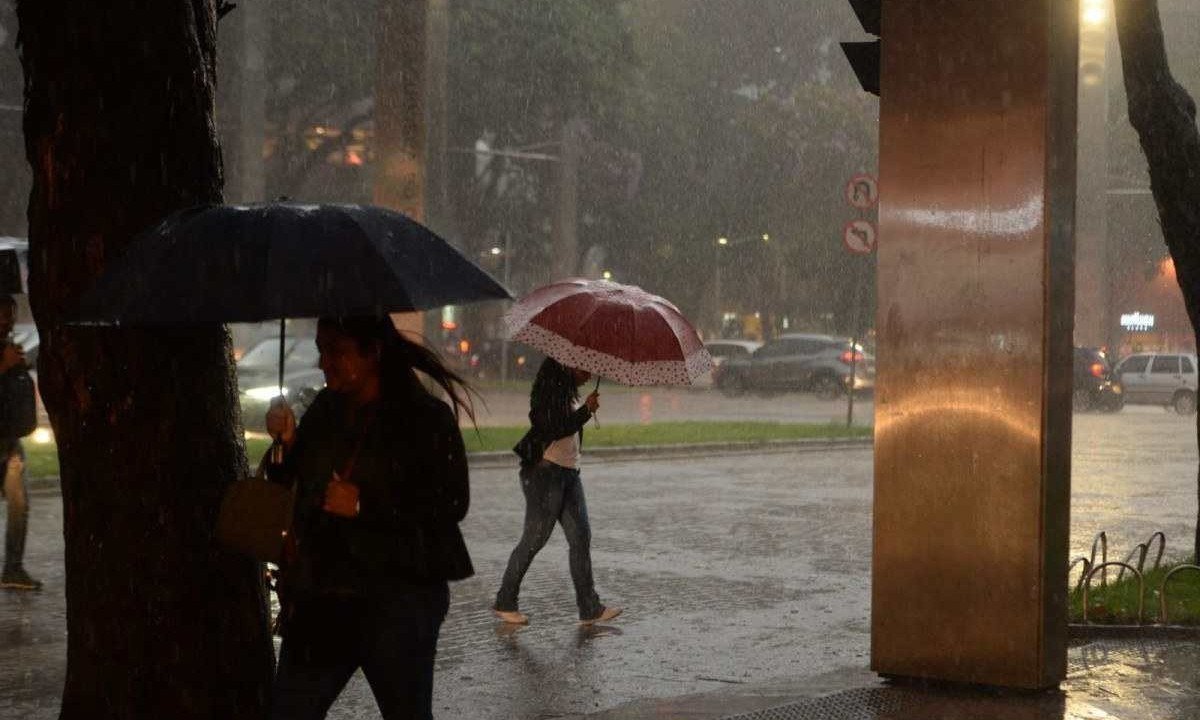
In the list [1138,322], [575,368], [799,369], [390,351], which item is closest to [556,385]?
[575,368]

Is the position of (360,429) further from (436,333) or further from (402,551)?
(436,333)

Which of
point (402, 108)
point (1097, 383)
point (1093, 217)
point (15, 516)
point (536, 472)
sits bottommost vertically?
point (15, 516)

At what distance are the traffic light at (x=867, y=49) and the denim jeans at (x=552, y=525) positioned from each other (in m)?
2.66

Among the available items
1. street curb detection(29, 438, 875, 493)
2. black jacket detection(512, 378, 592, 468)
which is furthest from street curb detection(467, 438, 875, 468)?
black jacket detection(512, 378, 592, 468)

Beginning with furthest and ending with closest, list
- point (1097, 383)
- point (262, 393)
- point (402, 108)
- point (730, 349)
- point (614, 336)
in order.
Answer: point (730, 349), point (1097, 383), point (262, 393), point (402, 108), point (614, 336)

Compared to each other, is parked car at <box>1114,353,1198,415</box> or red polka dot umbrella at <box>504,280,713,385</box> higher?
red polka dot umbrella at <box>504,280,713,385</box>

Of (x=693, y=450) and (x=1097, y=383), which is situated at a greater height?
(x=1097, y=383)

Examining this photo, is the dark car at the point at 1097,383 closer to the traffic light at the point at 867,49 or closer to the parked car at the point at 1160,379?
the parked car at the point at 1160,379

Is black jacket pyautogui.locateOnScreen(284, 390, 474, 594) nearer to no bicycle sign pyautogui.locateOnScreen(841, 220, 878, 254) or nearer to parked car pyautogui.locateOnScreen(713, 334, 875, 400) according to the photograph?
no bicycle sign pyautogui.locateOnScreen(841, 220, 878, 254)

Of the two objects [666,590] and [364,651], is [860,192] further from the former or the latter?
[364,651]

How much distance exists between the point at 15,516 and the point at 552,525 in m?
3.30

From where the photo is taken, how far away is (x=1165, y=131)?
11.0 meters

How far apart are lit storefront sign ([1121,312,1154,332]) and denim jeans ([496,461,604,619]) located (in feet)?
186

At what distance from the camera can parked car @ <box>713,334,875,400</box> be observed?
42031mm
